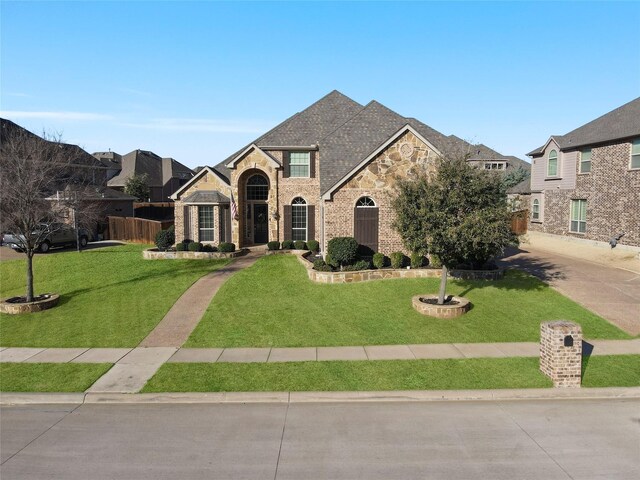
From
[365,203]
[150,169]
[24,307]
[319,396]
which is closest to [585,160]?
[365,203]

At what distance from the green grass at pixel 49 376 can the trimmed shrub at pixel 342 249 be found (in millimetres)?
10265

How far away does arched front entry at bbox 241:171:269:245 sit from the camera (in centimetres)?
2695

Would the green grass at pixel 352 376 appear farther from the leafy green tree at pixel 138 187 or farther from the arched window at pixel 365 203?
the leafy green tree at pixel 138 187

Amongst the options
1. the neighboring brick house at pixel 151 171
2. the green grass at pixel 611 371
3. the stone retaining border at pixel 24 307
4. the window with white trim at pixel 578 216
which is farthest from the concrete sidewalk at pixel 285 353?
the neighboring brick house at pixel 151 171

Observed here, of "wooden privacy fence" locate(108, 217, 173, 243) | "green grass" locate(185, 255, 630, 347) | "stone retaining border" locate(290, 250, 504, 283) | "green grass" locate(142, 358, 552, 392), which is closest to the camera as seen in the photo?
"green grass" locate(142, 358, 552, 392)

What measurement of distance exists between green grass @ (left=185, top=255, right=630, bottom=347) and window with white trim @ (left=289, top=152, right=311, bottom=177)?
944 centimetres

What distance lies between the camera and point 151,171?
54.9 m

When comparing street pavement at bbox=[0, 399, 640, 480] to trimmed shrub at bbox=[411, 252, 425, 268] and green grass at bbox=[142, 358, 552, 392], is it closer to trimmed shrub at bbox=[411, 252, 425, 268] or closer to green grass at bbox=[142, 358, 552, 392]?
green grass at bbox=[142, 358, 552, 392]

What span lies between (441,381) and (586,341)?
560 centimetres

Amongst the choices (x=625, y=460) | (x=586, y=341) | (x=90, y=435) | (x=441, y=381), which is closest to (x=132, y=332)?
(x=90, y=435)

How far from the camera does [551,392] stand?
9.38 metres

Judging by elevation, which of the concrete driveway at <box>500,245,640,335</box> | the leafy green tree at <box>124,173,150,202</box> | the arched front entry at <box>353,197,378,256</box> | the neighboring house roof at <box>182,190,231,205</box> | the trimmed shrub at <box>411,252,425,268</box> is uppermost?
the leafy green tree at <box>124,173,150,202</box>

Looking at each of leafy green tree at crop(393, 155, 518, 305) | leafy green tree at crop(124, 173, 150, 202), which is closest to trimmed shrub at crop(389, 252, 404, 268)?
leafy green tree at crop(393, 155, 518, 305)

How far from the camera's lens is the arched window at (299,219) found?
26484 millimetres
